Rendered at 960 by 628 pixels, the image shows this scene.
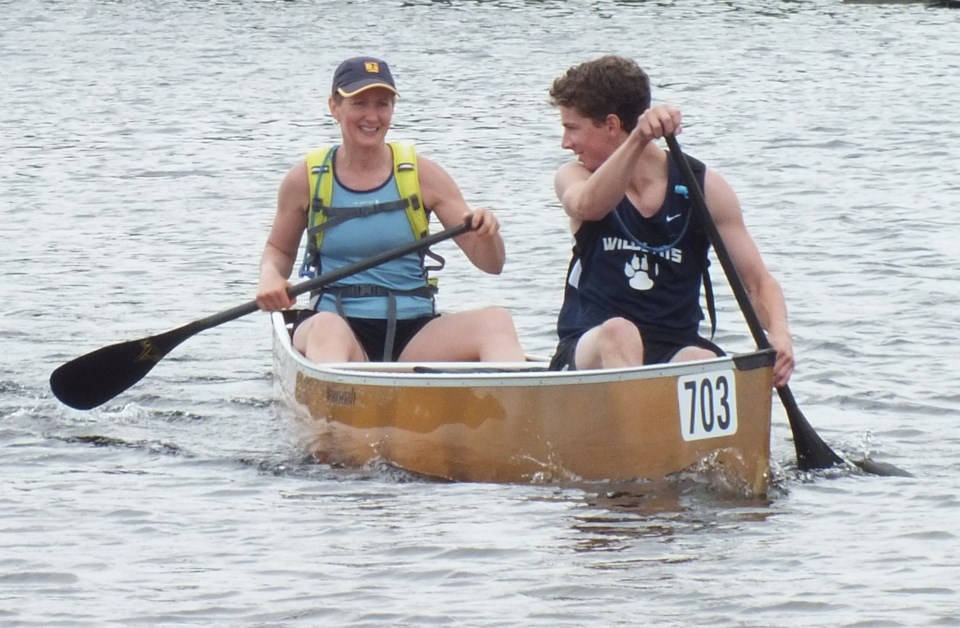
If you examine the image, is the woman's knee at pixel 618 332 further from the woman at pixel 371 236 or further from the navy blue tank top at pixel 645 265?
the woman at pixel 371 236

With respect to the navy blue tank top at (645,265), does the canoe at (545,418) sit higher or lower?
lower

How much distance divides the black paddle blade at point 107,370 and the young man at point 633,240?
205cm

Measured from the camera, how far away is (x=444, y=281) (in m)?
10.9

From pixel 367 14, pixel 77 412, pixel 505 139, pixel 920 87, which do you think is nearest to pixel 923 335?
pixel 77 412

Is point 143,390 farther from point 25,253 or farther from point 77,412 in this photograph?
point 25,253

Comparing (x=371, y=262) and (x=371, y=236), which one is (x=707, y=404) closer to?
(x=371, y=262)

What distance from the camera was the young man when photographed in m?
5.64

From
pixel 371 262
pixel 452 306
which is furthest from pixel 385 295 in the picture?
pixel 452 306

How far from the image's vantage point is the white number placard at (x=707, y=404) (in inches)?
220

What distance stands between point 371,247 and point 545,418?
3.67ft

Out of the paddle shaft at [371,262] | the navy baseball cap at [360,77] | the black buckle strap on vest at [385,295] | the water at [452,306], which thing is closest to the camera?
the water at [452,306]

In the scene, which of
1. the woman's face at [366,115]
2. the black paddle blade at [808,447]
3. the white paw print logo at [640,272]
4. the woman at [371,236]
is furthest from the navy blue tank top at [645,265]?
the woman's face at [366,115]

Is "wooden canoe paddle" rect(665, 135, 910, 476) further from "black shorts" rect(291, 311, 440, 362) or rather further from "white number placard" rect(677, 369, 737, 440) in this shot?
"black shorts" rect(291, 311, 440, 362)

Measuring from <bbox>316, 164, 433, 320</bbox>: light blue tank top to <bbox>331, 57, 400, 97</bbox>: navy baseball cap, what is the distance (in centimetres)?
34
